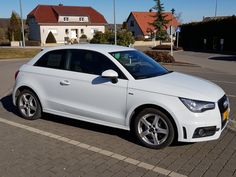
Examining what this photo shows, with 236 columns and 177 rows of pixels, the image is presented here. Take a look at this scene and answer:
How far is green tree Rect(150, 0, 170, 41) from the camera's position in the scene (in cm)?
5688

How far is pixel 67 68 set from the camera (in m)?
6.05

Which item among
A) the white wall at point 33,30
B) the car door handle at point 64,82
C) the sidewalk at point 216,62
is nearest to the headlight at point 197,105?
the car door handle at point 64,82

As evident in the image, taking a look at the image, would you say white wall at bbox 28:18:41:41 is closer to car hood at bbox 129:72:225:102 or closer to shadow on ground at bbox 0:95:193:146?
shadow on ground at bbox 0:95:193:146

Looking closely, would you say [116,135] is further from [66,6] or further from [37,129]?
[66,6]

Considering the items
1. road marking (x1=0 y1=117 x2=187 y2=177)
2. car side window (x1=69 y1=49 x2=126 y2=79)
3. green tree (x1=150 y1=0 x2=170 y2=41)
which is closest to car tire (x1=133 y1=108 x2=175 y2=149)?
road marking (x1=0 y1=117 x2=187 y2=177)

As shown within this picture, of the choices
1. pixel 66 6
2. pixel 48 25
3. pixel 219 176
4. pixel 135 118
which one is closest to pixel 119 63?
pixel 135 118

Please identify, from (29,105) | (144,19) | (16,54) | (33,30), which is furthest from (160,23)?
(29,105)

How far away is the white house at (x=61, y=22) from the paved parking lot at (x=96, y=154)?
5360 centimetres

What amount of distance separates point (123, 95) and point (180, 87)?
926 millimetres

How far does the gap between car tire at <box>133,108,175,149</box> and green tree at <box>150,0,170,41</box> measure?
5296 centimetres

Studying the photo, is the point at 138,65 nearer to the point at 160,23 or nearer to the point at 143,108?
the point at 143,108

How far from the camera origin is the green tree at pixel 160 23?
56.9 m

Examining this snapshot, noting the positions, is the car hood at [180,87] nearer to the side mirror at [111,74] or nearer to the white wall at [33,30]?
the side mirror at [111,74]

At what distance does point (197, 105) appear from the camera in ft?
15.6
